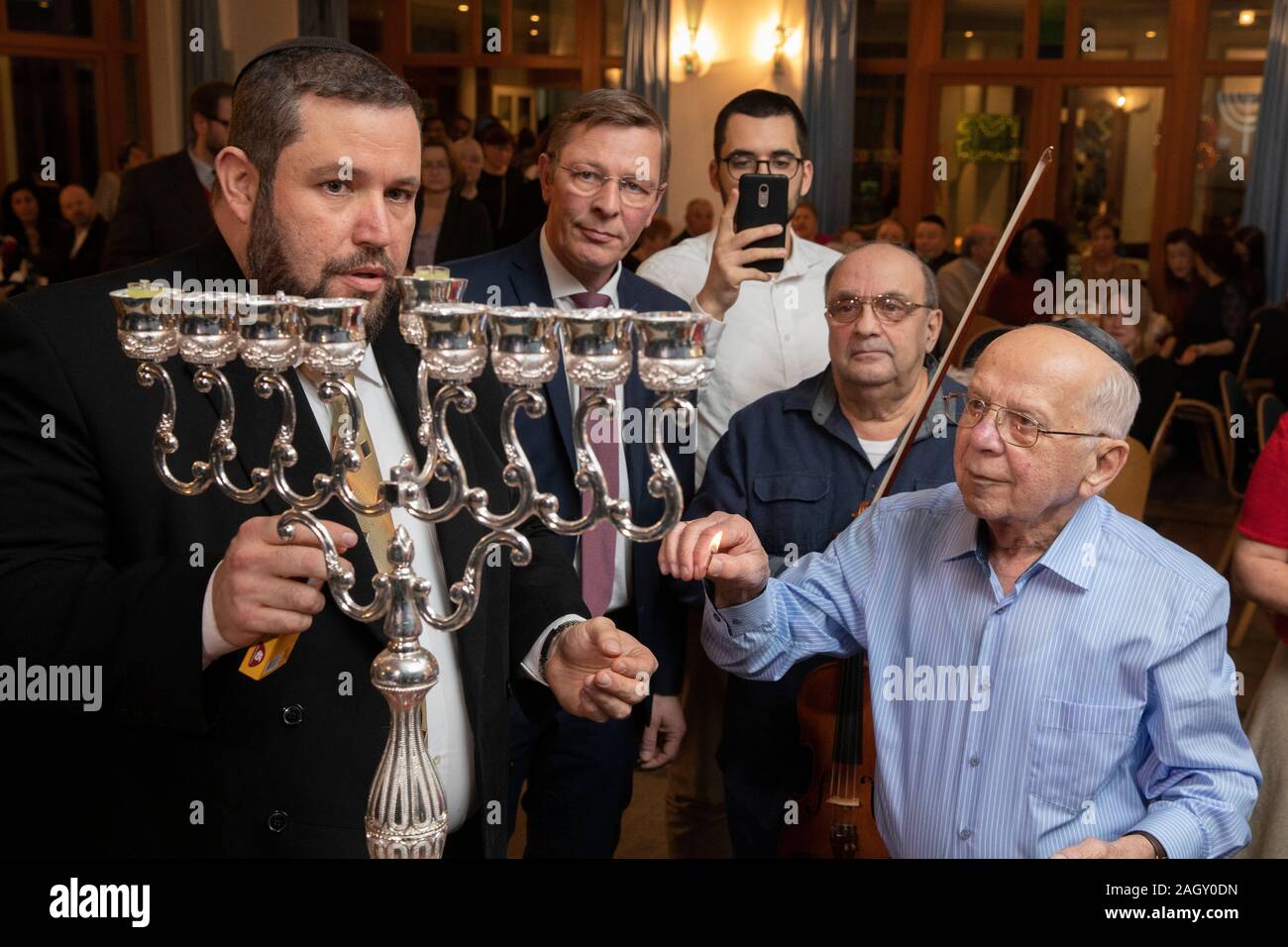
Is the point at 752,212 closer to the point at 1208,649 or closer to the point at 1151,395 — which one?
the point at 1208,649

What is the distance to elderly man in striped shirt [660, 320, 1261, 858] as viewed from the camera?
1845 mm

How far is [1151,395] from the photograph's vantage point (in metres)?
5.97

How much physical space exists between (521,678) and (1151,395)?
4896 millimetres

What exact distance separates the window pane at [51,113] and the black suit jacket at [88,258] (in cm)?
490

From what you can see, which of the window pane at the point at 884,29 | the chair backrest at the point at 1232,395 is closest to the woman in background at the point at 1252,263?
the chair backrest at the point at 1232,395

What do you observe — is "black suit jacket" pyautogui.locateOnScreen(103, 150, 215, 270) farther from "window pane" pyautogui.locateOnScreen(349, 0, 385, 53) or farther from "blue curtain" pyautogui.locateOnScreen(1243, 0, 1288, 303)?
"blue curtain" pyautogui.locateOnScreen(1243, 0, 1288, 303)

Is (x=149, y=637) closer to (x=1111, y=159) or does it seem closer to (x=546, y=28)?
(x=1111, y=159)

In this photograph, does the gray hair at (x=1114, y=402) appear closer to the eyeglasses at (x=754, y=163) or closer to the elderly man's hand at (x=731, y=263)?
the elderly man's hand at (x=731, y=263)

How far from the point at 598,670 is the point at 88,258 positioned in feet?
20.9

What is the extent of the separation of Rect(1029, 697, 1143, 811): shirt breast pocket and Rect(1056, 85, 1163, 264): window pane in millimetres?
9957

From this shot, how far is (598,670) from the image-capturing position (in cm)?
159
